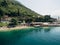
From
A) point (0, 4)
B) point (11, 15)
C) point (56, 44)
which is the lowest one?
point (56, 44)

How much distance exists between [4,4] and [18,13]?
14903mm

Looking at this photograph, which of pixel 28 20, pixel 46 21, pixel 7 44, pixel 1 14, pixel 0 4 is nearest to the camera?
pixel 7 44

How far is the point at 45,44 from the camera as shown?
36.1 meters

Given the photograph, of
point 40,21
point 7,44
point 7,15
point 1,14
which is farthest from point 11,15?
point 7,44

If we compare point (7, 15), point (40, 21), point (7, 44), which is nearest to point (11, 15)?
point (7, 15)

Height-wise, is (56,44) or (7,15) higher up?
(7,15)

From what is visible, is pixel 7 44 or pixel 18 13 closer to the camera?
pixel 7 44

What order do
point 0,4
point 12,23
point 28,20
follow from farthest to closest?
point 0,4, point 28,20, point 12,23

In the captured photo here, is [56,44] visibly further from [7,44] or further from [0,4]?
[0,4]

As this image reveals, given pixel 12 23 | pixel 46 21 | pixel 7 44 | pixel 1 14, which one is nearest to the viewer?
pixel 7 44

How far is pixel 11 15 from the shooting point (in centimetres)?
9900

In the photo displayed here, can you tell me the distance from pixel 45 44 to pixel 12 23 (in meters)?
41.4

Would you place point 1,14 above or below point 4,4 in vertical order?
below

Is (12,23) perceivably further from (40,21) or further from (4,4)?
(4,4)
